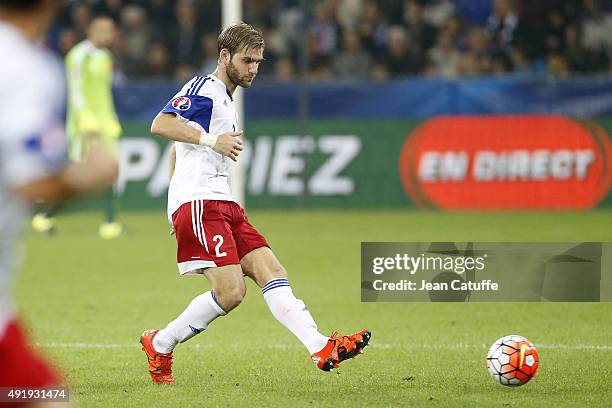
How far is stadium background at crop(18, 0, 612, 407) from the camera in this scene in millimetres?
8883

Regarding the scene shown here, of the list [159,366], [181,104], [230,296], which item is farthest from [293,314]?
[181,104]

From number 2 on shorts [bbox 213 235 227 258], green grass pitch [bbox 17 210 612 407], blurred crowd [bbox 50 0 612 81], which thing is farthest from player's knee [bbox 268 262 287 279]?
blurred crowd [bbox 50 0 612 81]

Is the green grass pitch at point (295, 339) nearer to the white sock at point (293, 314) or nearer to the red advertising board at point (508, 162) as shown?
the white sock at point (293, 314)

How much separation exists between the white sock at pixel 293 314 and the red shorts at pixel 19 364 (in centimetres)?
294

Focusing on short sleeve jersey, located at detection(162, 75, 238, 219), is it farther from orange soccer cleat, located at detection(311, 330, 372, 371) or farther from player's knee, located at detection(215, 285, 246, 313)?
orange soccer cleat, located at detection(311, 330, 372, 371)

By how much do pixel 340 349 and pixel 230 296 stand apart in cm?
65

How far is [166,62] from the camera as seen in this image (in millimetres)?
19703

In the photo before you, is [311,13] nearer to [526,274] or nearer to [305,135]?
[305,135]

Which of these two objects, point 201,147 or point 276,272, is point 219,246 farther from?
point 201,147

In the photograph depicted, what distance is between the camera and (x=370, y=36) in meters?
19.2

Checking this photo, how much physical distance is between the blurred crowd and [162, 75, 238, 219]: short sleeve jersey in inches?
465

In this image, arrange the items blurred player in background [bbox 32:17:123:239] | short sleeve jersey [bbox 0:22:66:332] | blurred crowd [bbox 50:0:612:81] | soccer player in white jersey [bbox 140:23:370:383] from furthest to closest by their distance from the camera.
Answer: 1. blurred crowd [bbox 50:0:612:81]
2. blurred player in background [bbox 32:17:123:239]
3. soccer player in white jersey [bbox 140:23:370:383]
4. short sleeve jersey [bbox 0:22:66:332]

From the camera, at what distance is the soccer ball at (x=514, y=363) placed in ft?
19.5

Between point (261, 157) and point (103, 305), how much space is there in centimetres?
791
